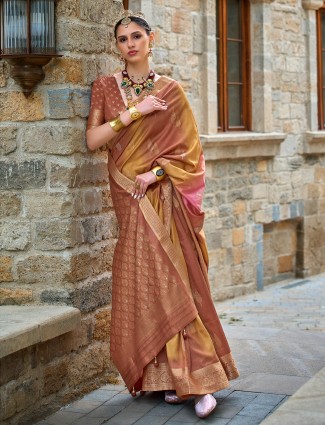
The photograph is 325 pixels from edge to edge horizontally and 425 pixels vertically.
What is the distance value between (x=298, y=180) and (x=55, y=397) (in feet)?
21.3

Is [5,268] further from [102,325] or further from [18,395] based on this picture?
[18,395]

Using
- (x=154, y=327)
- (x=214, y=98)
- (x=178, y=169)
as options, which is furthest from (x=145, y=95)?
(x=214, y=98)

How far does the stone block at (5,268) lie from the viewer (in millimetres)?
5383

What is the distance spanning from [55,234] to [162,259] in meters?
0.57

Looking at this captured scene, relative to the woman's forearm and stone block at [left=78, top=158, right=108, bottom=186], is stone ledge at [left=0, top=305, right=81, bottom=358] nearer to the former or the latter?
stone block at [left=78, top=158, right=108, bottom=186]

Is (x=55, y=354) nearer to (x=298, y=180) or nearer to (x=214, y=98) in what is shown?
(x=214, y=98)

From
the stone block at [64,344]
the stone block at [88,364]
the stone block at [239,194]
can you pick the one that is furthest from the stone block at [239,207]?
the stone block at [64,344]

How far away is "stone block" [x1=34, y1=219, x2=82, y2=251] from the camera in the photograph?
17.3 ft

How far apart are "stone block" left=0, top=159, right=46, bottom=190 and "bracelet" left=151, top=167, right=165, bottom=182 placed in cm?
57

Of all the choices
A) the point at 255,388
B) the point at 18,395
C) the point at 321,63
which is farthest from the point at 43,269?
the point at 321,63

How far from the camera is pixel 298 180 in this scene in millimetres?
11312

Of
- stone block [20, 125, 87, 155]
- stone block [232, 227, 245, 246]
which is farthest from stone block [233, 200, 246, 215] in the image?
stone block [20, 125, 87, 155]

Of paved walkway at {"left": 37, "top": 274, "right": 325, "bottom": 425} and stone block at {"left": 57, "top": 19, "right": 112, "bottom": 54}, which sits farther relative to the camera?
stone block at {"left": 57, "top": 19, "right": 112, "bottom": 54}

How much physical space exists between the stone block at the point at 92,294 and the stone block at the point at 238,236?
14.8ft
